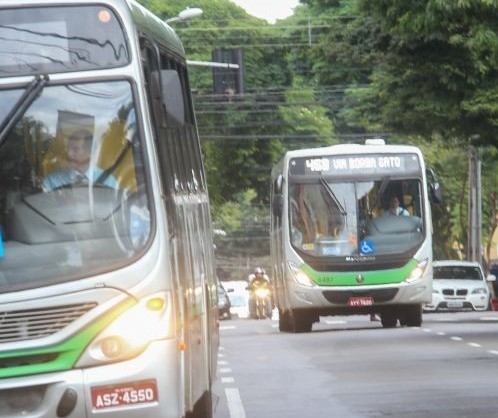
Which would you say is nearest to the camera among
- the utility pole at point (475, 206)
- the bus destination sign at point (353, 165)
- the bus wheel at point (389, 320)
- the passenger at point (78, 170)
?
the passenger at point (78, 170)

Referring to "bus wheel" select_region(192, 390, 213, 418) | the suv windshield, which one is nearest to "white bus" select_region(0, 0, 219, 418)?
"bus wheel" select_region(192, 390, 213, 418)

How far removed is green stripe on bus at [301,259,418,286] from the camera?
30.6 metres

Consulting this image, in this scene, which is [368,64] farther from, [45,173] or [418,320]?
[45,173]

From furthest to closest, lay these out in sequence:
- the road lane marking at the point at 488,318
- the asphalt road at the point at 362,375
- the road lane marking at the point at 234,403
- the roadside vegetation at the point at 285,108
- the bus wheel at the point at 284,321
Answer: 1. the roadside vegetation at the point at 285,108
2. the road lane marking at the point at 488,318
3. the bus wheel at the point at 284,321
4. the asphalt road at the point at 362,375
5. the road lane marking at the point at 234,403

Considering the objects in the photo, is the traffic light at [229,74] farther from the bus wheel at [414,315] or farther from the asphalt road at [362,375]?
the asphalt road at [362,375]

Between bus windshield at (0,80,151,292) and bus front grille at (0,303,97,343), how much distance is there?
0.15 metres

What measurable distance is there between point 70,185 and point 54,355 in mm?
945

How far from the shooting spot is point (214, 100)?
2388 inches

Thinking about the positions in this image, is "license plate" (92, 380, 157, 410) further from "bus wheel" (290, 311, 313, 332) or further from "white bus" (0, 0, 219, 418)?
"bus wheel" (290, 311, 313, 332)

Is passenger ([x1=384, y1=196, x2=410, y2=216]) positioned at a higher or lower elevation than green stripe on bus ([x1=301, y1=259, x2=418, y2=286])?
higher

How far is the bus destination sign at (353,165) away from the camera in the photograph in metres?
30.7

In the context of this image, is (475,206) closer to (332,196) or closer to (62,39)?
(332,196)

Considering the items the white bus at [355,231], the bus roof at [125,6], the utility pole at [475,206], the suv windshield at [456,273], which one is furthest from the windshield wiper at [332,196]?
the utility pole at [475,206]

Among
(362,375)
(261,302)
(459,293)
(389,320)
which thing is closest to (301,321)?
(389,320)
